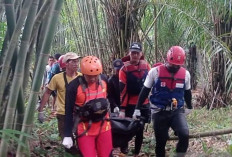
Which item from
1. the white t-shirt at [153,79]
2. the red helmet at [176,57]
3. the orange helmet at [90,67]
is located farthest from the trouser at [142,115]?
the orange helmet at [90,67]

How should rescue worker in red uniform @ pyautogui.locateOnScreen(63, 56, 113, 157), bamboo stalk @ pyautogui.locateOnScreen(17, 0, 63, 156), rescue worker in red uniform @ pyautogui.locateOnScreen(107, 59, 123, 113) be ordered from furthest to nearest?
rescue worker in red uniform @ pyautogui.locateOnScreen(107, 59, 123, 113), rescue worker in red uniform @ pyautogui.locateOnScreen(63, 56, 113, 157), bamboo stalk @ pyautogui.locateOnScreen(17, 0, 63, 156)

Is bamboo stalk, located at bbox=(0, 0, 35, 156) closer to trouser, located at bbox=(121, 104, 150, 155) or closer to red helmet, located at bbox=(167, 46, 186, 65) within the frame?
red helmet, located at bbox=(167, 46, 186, 65)

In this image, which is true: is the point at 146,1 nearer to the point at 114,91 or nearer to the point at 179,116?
the point at 114,91

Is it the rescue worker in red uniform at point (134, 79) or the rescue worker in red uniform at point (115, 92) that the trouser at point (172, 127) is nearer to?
the rescue worker in red uniform at point (134, 79)

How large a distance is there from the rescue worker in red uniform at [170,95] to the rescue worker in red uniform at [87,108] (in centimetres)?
104

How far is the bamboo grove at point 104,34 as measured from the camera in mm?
3809

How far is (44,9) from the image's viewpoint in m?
3.98

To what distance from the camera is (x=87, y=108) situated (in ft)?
13.8

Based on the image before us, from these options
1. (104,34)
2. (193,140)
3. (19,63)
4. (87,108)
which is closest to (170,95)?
(87,108)

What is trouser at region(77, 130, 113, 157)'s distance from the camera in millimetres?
4258

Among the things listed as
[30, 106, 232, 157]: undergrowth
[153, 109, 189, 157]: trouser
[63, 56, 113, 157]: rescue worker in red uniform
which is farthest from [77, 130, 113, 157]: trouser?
[153, 109, 189, 157]: trouser

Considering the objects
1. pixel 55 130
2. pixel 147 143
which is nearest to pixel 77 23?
pixel 55 130

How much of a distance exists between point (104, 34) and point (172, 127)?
348 centimetres

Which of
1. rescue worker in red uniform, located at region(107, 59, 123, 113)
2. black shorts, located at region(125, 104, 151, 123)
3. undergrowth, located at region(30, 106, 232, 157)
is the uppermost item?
rescue worker in red uniform, located at region(107, 59, 123, 113)
